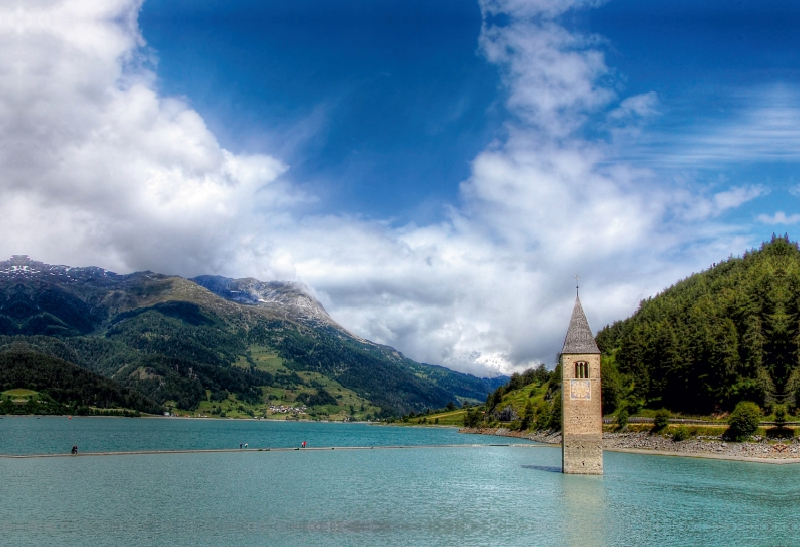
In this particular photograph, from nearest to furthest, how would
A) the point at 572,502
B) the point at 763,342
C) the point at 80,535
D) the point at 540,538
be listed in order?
the point at 80,535
the point at 540,538
the point at 572,502
the point at 763,342

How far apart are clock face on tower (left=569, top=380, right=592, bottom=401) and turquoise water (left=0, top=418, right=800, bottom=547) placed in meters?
7.46

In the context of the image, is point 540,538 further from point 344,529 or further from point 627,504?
point 627,504

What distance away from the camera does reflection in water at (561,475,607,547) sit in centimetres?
3253

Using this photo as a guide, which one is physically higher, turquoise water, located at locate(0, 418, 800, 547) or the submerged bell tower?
the submerged bell tower

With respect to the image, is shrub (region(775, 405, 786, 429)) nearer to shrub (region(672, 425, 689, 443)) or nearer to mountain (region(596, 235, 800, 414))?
mountain (region(596, 235, 800, 414))

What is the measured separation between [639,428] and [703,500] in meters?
56.4

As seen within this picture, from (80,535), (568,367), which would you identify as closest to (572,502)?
(568,367)

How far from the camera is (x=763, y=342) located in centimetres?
9031

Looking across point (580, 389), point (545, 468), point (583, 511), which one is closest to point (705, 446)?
point (545, 468)

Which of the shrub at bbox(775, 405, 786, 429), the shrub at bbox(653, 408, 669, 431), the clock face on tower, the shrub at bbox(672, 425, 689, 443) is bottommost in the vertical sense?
the shrub at bbox(672, 425, 689, 443)

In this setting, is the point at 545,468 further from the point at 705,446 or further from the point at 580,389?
the point at 705,446

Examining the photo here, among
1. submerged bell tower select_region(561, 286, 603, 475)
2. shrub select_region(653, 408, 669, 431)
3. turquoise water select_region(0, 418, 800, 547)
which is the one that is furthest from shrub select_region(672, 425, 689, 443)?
submerged bell tower select_region(561, 286, 603, 475)

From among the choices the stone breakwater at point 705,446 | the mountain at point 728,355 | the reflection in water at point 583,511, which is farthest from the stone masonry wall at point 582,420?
the mountain at point 728,355

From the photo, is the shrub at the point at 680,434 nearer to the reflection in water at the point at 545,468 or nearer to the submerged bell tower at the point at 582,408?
the reflection in water at the point at 545,468
